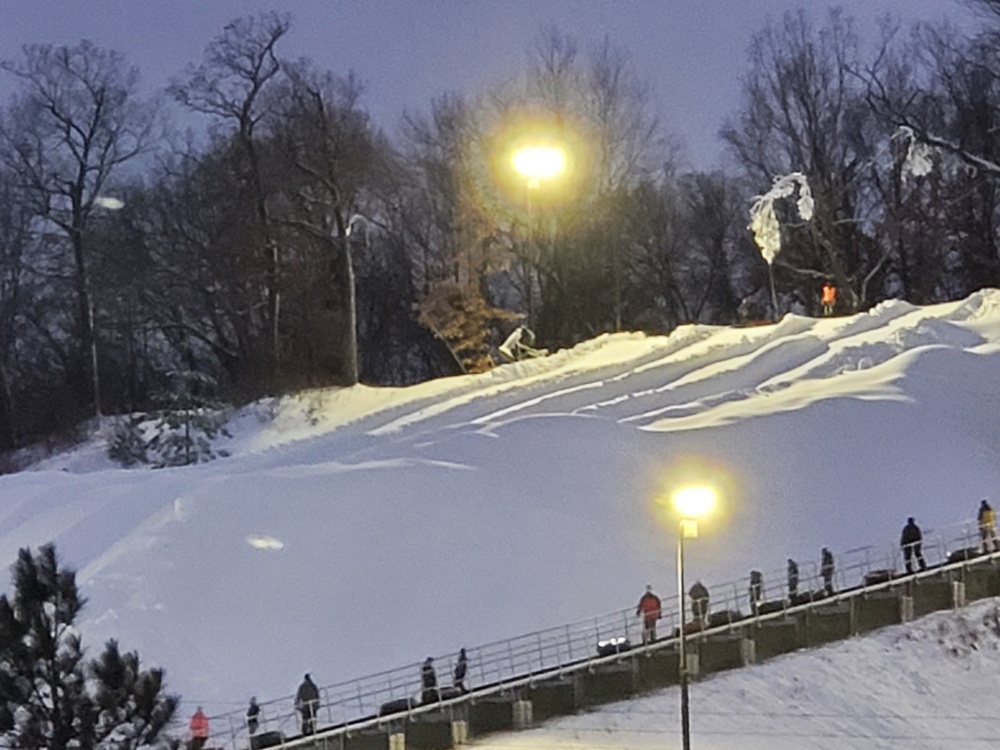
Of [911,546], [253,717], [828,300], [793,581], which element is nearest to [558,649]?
[793,581]

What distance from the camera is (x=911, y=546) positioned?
26.8 meters

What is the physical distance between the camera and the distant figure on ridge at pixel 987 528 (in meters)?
27.7

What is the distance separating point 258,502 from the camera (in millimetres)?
28828

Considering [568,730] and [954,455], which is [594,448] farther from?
[568,730]

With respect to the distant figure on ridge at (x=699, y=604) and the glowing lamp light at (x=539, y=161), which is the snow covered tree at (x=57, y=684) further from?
the distant figure on ridge at (x=699, y=604)

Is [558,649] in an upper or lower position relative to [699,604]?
lower

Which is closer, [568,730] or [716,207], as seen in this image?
[568,730]

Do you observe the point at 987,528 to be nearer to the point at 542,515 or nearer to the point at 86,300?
the point at 542,515

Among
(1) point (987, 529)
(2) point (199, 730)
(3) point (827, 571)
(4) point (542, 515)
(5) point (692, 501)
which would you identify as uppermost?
(5) point (692, 501)

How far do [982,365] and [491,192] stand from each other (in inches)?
808

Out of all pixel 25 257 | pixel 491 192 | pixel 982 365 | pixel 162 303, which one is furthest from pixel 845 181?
pixel 25 257

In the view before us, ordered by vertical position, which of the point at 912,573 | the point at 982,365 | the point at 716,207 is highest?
the point at 716,207

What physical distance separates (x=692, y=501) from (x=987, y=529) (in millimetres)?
12996

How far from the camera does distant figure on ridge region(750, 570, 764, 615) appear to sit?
24723 mm
